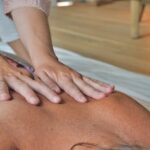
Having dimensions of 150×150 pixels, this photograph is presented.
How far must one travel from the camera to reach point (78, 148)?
71 cm

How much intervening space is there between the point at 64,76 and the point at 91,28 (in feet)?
8.65

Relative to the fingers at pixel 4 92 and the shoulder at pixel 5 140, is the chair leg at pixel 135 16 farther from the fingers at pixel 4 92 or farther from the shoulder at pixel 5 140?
the shoulder at pixel 5 140

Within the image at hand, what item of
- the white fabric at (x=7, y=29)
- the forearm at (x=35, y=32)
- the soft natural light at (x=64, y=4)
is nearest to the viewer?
the forearm at (x=35, y=32)

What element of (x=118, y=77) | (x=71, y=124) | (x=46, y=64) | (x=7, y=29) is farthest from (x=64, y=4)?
(x=71, y=124)

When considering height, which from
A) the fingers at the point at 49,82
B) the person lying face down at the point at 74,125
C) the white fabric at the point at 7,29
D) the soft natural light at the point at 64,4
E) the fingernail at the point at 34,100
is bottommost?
the soft natural light at the point at 64,4

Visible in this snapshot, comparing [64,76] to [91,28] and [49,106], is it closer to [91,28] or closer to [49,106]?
[49,106]

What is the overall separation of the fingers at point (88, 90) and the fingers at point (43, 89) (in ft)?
0.21

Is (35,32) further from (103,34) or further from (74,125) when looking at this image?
(103,34)

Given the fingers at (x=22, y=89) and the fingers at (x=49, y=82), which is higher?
the fingers at (x=22, y=89)

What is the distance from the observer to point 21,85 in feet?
2.72

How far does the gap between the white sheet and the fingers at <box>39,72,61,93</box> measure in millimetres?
666

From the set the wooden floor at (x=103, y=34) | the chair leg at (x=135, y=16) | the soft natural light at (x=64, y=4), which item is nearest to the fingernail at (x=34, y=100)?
the wooden floor at (x=103, y=34)

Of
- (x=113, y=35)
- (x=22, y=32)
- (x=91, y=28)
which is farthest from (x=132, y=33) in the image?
(x=22, y=32)

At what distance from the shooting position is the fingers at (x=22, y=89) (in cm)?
79
